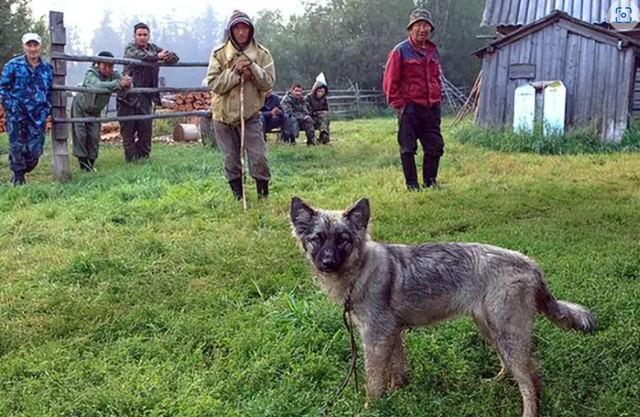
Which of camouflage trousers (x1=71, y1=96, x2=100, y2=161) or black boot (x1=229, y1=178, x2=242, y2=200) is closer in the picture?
black boot (x1=229, y1=178, x2=242, y2=200)

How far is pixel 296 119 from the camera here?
46.8ft

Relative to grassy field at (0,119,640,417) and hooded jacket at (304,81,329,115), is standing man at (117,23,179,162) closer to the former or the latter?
grassy field at (0,119,640,417)

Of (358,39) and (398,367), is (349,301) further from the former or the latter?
(358,39)

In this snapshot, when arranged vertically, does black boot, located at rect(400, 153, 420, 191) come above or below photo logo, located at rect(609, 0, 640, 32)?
below

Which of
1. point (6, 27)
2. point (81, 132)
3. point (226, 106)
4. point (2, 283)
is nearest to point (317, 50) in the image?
point (6, 27)

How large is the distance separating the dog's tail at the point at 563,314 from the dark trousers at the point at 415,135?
4.73 m

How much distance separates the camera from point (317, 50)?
116 feet

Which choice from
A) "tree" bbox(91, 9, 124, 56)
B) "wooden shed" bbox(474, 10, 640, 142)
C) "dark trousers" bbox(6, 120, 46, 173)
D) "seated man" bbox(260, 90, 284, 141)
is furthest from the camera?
"tree" bbox(91, 9, 124, 56)

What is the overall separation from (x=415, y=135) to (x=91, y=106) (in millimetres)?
5412

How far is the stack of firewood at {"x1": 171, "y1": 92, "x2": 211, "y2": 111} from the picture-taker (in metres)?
19.7

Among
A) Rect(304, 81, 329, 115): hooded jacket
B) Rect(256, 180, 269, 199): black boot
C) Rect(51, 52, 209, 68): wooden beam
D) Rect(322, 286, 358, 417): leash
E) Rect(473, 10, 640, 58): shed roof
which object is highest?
Rect(473, 10, 640, 58): shed roof

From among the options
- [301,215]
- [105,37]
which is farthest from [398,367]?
[105,37]

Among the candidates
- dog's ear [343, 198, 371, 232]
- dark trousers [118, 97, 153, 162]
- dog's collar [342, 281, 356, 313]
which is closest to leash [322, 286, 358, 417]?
dog's collar [342, 281, 356, 313]

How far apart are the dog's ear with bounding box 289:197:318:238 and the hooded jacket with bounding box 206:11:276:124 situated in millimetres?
3889
